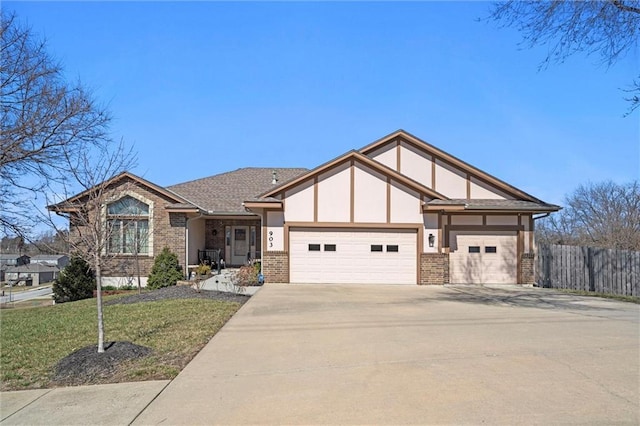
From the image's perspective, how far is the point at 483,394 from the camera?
5.56 meters

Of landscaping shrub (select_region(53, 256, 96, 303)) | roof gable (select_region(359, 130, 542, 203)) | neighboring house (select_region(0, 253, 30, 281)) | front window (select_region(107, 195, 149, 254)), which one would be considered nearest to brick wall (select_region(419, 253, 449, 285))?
roof gable (select_region(359, 130, 542, 203))

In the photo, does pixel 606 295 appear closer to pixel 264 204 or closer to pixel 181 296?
pixel 264 204

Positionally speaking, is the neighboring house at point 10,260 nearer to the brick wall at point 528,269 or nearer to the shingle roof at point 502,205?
the shingle roof at point 502,205

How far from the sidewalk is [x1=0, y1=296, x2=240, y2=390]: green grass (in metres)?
0.40

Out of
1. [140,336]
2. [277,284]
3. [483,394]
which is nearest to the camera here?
[483,394]

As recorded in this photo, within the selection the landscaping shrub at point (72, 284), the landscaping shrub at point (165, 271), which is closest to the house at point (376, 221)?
the landscaping shrub at point (165, 271)

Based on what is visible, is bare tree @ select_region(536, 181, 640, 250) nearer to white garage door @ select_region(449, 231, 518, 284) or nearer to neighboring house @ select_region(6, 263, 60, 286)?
white garage door @ select_region(449, 231, 518, 284)

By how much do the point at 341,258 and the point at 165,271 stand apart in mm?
6822

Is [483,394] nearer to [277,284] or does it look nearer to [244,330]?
[244,330]

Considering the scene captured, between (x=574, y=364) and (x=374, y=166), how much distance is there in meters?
12.0

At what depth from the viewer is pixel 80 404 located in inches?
219

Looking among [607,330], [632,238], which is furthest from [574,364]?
[632,238]

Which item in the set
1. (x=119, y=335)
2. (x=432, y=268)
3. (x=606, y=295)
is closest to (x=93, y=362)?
(x=119, y=335)

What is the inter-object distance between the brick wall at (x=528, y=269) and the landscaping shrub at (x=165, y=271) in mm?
13377
